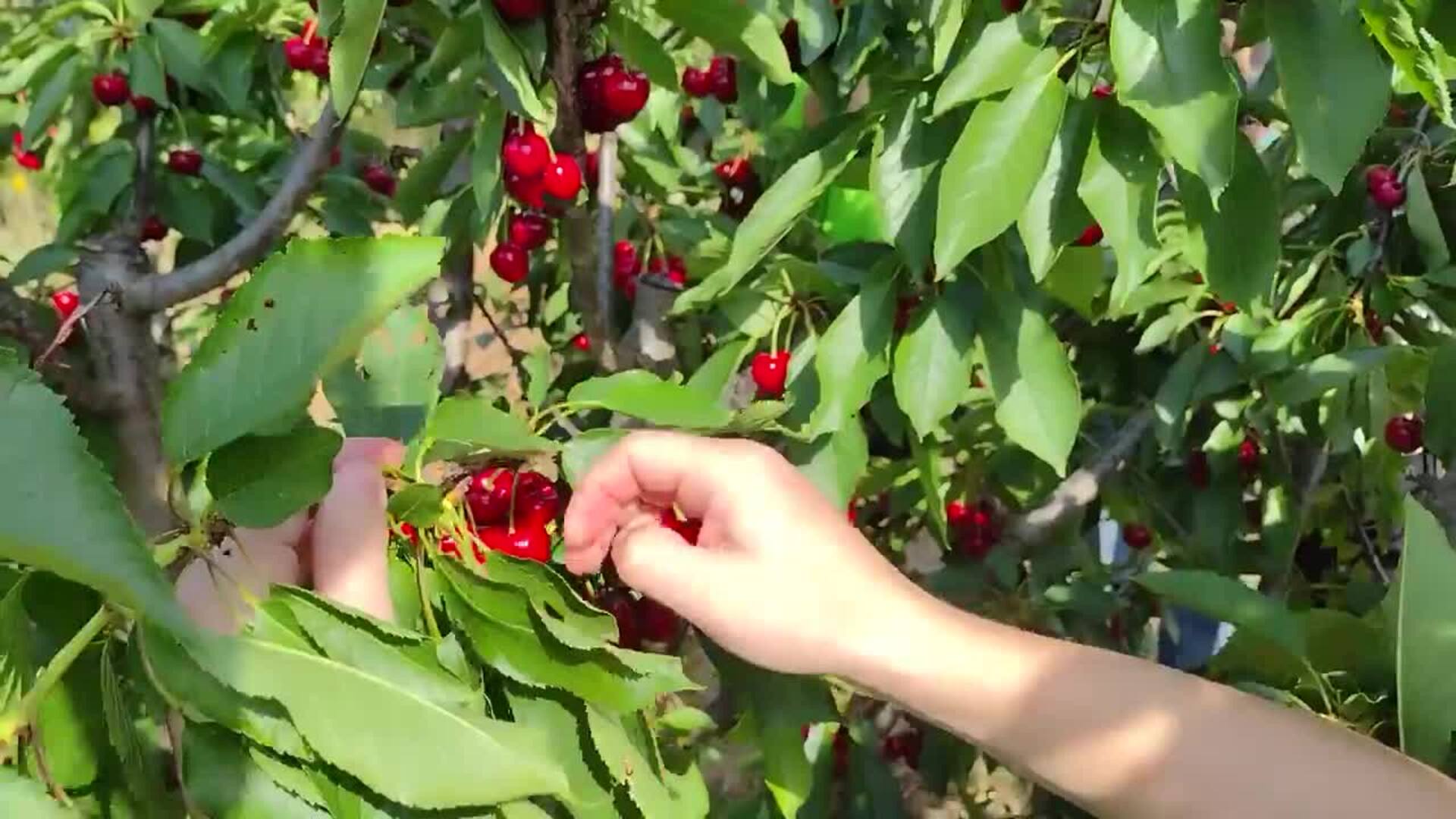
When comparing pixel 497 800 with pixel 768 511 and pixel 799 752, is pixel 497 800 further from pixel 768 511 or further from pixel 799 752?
pixel 799 752

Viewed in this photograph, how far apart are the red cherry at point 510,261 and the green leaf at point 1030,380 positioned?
0.56 m

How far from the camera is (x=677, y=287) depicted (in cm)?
133

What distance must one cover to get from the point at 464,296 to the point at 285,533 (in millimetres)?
1054

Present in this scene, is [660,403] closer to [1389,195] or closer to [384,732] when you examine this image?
[384,732]

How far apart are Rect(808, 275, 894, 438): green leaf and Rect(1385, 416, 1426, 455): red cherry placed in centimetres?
68

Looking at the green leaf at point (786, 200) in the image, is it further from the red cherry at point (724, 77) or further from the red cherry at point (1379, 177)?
the red cherry at point (1379, 177)

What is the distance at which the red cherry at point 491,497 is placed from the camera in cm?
77

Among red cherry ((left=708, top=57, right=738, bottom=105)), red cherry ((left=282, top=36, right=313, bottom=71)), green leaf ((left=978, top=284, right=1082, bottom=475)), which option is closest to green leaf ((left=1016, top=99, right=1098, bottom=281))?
green leaf ((left=978, top=284, right=1082, bottom=475))

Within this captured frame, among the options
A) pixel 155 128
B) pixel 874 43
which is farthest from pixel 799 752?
pixel 155 128

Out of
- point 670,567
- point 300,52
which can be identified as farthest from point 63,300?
point 670,567

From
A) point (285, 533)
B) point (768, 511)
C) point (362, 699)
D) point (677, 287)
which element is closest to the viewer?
point (362, 699)

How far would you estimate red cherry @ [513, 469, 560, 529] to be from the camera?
0.79 m

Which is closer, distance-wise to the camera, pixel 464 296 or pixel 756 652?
pixel 756 652

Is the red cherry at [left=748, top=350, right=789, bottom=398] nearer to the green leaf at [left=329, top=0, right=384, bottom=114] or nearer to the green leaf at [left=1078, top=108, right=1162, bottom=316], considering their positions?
the green leaf at [left=1078, top=108, right=1162, bottom=316]
